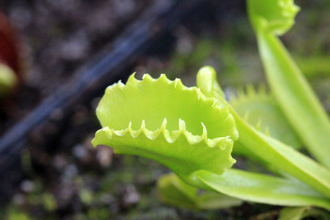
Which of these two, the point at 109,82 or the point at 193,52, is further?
the point at 193,52

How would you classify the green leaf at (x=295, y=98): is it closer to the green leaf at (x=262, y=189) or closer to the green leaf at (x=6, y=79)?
the green leaf at (x=262, y=189)

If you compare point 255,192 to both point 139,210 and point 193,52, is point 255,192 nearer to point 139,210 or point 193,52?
point 139,210

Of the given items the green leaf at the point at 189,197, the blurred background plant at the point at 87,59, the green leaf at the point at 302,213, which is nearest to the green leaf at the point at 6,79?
the blurred background plant at the point at 87,59

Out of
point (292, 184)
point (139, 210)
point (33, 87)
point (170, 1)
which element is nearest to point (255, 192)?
point (292, 184)

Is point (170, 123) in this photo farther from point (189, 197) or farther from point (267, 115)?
point (267, 115)

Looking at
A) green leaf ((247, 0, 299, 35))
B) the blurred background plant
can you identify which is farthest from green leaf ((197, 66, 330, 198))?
green leaf ((247, 0, 299, 35))

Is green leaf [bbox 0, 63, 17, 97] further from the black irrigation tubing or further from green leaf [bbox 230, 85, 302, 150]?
green leaf [bbox 230, 85, 302, 150]

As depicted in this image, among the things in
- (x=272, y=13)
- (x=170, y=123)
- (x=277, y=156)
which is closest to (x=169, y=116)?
(x=170, y=123)
